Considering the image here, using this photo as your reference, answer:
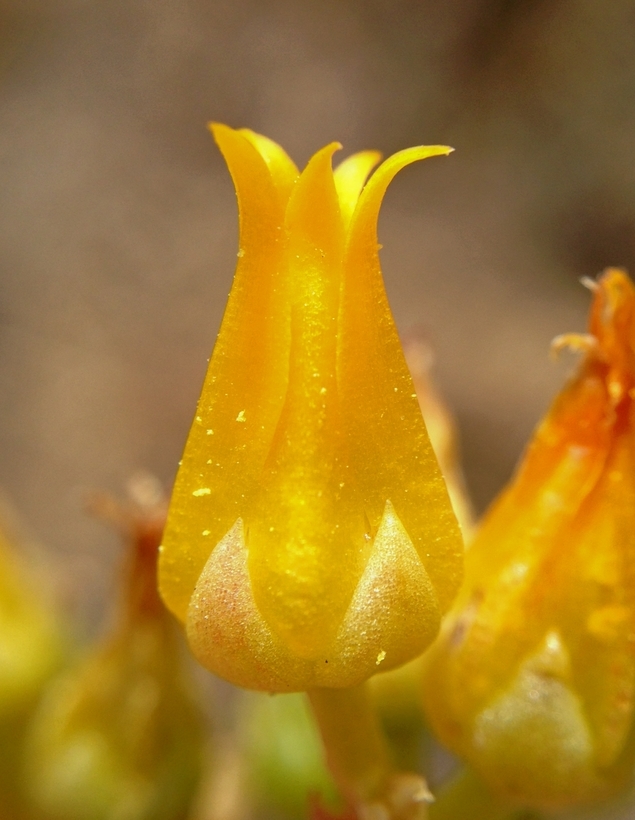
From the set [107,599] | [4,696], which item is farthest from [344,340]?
[107,599]

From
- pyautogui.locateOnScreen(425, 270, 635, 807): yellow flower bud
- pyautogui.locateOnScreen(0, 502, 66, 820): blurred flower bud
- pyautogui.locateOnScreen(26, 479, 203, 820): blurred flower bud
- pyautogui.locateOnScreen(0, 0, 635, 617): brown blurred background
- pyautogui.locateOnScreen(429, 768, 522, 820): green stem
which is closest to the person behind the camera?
pyautogui.locateOnScreen(425, 270, 635, 807): yellow flower bud

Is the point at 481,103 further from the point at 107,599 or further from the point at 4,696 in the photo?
the point at 4,696

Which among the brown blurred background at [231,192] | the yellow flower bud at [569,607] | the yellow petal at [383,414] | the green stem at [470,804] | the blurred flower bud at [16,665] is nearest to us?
the yellow petal at [383,414]

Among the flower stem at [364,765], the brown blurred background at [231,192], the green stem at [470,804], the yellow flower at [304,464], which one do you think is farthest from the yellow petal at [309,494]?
the brown blurred background at [231,192]

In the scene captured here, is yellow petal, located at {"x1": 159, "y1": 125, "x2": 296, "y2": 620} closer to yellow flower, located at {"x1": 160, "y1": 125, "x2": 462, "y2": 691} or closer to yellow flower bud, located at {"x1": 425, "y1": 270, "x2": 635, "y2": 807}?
yellow flower, located at {"x1": 160, "y1": 125, "x2": 462, "y2": 691}

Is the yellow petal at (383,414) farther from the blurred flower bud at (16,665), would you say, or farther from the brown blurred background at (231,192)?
the brown blurred background at (231,192)

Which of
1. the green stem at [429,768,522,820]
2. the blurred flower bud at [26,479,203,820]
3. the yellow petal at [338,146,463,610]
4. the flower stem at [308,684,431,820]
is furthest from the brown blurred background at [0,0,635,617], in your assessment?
the yellow petal at [338,146,463,610]
